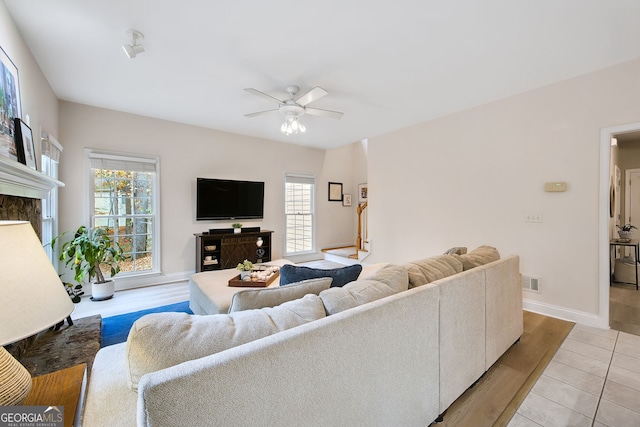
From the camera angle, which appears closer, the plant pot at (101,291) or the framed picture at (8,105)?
the framed picture at (8,105)

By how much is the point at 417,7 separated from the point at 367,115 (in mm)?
2102

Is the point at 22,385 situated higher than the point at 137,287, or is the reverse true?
the point at 22,385

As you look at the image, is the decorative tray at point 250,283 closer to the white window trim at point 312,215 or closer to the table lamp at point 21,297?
the table lamp at point 21,297

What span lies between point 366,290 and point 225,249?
12.2 feet

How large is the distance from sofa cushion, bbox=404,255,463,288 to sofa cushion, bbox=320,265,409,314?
0.29 ft

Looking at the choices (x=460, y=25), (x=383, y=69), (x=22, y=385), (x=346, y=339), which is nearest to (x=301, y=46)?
(x=383, y=69)

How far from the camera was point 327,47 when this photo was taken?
2.31 meters

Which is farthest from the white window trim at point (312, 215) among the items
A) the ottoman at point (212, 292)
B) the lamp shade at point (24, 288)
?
the lamp shade at point (24, 288)

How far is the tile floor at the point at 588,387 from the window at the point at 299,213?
4516mm

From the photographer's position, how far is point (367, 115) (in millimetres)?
3959

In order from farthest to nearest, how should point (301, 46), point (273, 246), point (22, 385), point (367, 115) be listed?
point (273, 246) → point (367, 115) → point (301, 46) → point (22, 385)

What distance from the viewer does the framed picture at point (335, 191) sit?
21.5ft

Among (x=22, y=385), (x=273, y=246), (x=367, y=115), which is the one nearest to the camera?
(x=22, y=385)

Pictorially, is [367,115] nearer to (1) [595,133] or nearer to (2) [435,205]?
(2) [435,205]
